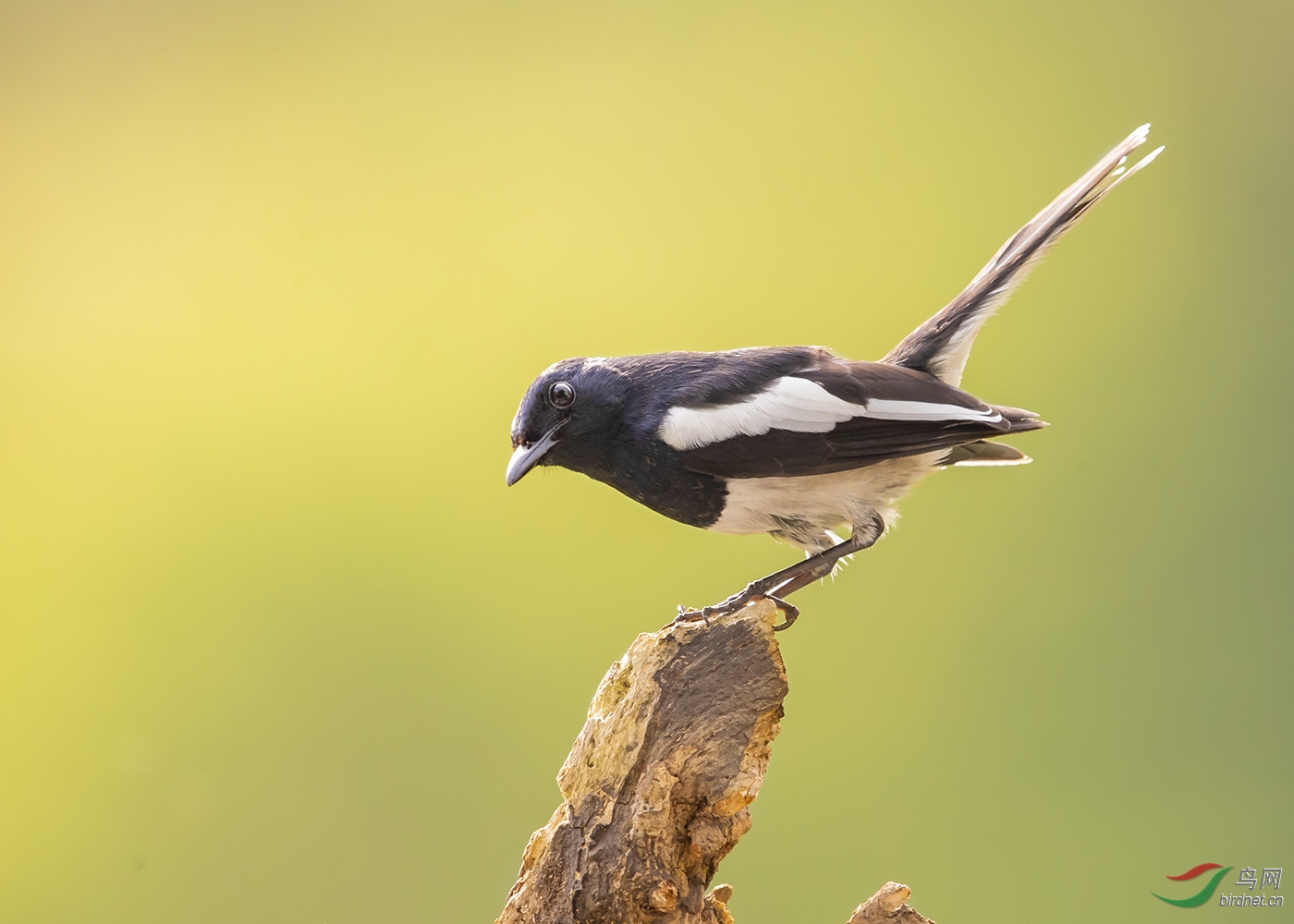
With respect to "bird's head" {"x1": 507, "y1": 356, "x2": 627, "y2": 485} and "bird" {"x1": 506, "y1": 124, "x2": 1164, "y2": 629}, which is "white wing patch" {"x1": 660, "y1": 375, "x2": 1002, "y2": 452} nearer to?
"bird" {"x1": 506, "y1": 124, "x2": 1164, "y2": 629}

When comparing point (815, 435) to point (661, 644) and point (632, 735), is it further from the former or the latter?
point (632, 735)

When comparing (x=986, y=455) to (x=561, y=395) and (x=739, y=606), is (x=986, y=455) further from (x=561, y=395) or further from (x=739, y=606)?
(x=561, y=395)

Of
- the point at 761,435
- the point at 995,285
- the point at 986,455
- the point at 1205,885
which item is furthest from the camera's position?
the point at 1205,885

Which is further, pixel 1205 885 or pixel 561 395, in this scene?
pixel 1205 885

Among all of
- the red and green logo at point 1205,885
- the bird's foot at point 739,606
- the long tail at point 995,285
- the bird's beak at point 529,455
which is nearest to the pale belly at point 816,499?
the bird's foot at point 739,606

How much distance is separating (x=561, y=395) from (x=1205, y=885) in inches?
94.2

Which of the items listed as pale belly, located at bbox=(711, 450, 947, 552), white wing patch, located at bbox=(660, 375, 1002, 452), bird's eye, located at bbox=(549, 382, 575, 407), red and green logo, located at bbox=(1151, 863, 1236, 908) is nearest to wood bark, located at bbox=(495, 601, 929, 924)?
pale belly, located at bbox=(711, 450, 947, 552)

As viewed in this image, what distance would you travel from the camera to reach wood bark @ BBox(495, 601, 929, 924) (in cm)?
168

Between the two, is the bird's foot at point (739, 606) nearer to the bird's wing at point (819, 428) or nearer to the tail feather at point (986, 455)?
the bird's wing at point (819, 428)

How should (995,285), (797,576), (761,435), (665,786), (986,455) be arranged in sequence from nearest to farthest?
1. (665,786)
2. (761,435)
3. (797,576)
4. (995,285)
5. (986,455)

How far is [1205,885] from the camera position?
2.88 m

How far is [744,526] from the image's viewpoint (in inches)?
78.4

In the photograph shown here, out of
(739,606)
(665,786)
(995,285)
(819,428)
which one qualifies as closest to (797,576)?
(739,606)

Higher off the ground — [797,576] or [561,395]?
[561,395]
